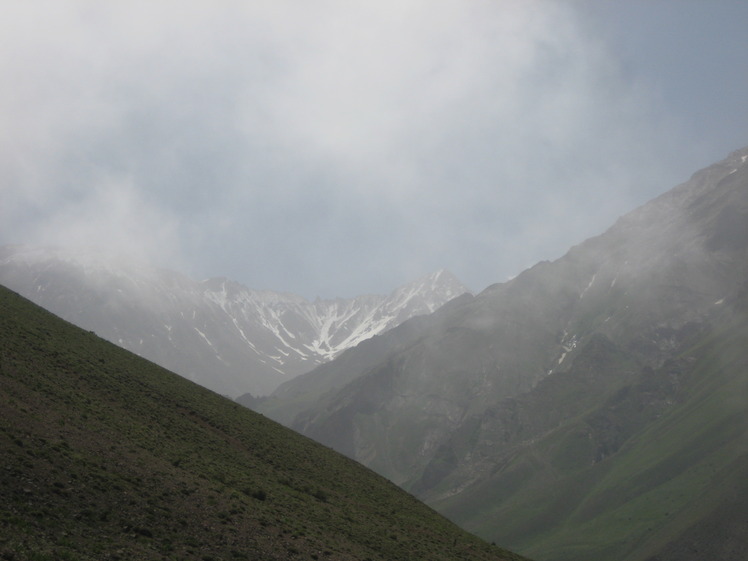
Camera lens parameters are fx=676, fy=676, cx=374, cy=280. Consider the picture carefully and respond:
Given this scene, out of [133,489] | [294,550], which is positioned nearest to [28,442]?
[133,489]

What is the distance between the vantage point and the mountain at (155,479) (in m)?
34.6

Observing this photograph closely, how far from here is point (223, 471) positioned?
54.5 metres

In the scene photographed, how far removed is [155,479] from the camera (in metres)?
43.9

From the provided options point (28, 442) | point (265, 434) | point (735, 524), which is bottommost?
point (28, 442)

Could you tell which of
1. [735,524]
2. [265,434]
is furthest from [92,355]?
[735,524]

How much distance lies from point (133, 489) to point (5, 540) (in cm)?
1228

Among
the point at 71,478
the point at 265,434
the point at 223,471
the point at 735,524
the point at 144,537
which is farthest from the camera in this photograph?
the point at 735,524

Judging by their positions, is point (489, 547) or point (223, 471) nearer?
point (223, 471)

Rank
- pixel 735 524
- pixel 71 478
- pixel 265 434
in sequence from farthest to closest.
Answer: pixel 735 524, pixel 265 434, pixel 71 478

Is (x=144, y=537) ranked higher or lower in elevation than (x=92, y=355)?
lower

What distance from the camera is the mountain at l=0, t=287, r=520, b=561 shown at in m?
34.6

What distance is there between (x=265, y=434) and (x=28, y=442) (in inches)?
1577

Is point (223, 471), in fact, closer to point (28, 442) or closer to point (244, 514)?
point (244, 514)

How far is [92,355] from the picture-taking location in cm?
7306
